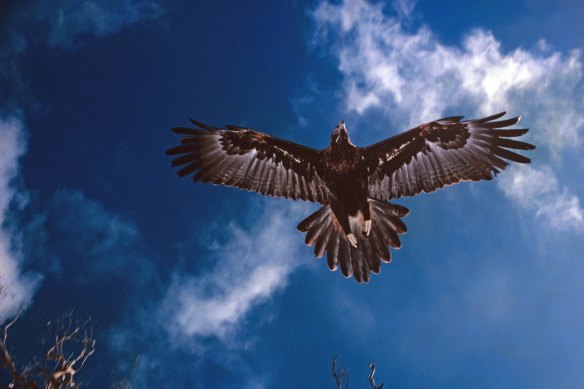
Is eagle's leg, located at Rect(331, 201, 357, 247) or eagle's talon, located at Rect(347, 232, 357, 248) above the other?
eagle's leg, located at Rect(331, 201, 357, 247)

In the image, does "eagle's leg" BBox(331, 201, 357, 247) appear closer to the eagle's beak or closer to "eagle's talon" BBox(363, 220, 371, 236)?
"eagle's talon" BBox(363, 220, 371, 236)

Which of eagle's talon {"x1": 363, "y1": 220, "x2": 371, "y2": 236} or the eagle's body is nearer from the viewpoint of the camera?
eagle's talon {"x1": 363, "y1": 220, "x2": 371, "y2": 236}

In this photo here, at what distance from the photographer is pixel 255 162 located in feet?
25.4

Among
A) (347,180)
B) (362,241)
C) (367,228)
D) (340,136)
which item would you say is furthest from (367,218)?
(340,136)

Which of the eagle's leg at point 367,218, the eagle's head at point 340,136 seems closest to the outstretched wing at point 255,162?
the eagle's head at point 340,136

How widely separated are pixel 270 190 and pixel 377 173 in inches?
77.9

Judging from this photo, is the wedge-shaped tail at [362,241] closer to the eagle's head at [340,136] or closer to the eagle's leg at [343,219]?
the eagle's leg at [343,219]

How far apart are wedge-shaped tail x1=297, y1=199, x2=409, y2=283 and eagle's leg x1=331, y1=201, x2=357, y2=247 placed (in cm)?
8

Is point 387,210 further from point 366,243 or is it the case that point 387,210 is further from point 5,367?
point 5,367

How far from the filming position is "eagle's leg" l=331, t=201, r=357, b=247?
675 centimetres

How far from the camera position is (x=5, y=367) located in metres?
8.35

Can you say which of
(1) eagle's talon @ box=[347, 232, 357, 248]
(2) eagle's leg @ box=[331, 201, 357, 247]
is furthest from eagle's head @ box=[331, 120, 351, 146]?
(1) eagle's talon @ box=[347, 232, 357, 248]

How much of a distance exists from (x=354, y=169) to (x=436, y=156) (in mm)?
1499

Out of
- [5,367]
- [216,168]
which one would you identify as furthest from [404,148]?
[5,367]
